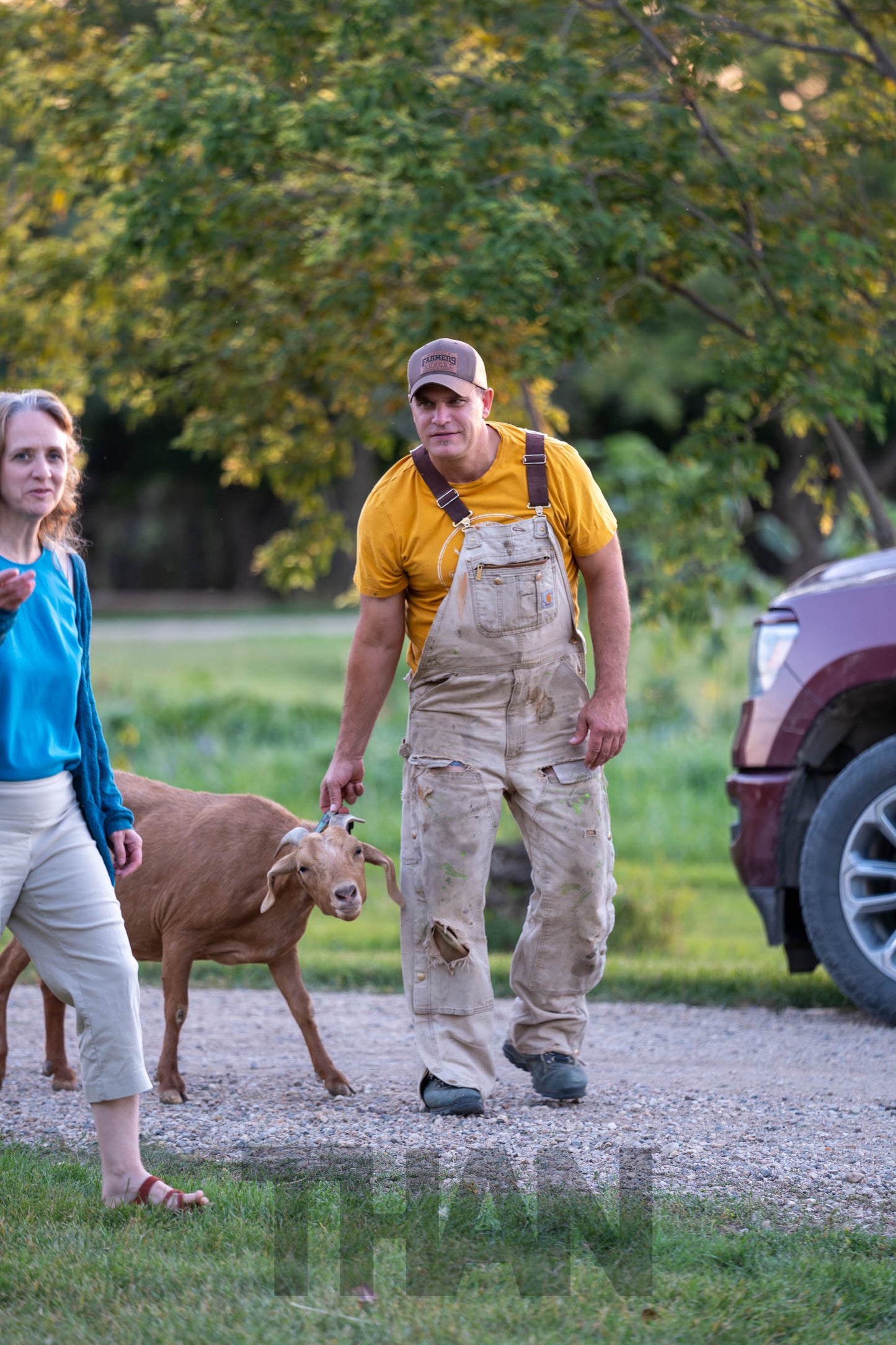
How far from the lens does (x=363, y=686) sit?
5.13 meters

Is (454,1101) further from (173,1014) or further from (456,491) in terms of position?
(456,491)

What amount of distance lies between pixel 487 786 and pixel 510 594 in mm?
628

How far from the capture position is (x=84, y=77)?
907cm

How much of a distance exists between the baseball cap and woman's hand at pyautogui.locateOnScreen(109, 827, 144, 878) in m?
1.67

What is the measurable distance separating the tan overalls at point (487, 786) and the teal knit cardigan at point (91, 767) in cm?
124

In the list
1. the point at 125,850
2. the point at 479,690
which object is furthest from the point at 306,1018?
the point at 125,850

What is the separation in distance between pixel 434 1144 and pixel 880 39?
735 centimetres

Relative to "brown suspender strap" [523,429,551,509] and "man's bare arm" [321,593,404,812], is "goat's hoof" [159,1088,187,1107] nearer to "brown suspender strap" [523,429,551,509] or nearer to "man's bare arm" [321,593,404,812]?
"man's bare arm" [321,593,404,812]

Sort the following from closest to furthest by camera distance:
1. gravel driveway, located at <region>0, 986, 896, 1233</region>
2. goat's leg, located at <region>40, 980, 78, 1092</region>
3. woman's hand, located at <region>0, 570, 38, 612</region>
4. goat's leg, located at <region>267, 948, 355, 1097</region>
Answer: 1. woman's hand, located at <region>0, 570, 38, 612</region>
2. gravel driveway, located at <region>0, 986, 896, 1233</region>
3. goat's leg, located at <region>267, 948, 355, 1097</region>
4. goat's leg, located at <region>40, 980, 78, 1092</region>

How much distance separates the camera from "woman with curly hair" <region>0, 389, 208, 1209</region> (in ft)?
12.5

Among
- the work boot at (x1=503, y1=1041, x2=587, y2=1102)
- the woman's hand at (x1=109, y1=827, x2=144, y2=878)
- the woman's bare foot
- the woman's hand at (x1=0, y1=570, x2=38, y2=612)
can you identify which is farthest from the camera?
the work boot at (x1=503, y1=1041, x2=587, y2=1102)

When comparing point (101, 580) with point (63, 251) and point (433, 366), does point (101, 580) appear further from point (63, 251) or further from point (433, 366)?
point (433, 366)

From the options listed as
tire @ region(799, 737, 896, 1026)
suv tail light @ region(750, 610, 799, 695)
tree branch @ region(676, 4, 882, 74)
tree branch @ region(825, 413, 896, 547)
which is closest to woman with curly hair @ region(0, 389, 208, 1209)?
tire @ region(799, 737, 896, 1026)

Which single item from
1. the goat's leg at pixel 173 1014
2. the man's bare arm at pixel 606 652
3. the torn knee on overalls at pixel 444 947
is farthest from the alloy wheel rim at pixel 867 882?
the goat's leg at pixel 173 1014
